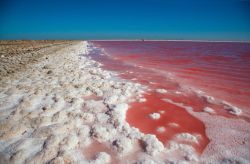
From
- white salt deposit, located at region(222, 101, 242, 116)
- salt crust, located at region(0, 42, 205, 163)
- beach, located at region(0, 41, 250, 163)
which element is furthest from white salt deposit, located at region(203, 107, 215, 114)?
salt crust, located at region(0, 42, 205, 163)

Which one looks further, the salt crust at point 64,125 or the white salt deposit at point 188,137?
the white salt deposit at point 188,137

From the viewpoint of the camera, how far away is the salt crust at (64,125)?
218cm

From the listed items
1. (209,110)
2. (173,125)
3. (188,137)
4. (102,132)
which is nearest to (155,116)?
(173,125)

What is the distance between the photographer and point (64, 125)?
273 centimetres

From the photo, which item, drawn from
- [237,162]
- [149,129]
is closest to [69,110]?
[149,129]

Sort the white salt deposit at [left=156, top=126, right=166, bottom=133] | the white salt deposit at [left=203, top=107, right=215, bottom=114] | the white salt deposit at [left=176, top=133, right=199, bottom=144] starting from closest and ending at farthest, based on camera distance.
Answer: the white salt deposit at [left=176, top=133, right=199, bottom=144] → the white salt deposit at [left=156, top=126, right=166, bottom=133] → the white salt deposit at [left=203, top=107, right=215, bottom=114]

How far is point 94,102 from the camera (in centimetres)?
378

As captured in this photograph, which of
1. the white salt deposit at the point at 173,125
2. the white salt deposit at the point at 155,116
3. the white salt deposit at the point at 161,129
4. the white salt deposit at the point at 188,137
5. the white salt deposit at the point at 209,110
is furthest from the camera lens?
the white salt deposit at the point at 209,110

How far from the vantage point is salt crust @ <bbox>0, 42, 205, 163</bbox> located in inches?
85.7

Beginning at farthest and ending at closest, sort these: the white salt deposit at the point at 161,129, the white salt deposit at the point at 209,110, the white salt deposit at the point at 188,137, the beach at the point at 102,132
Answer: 1. the white salt deposit at the point at 209,110
2. the white salt deposit at the point at 161,129
3. the white salt deposit at the point at 188,137
4. the beach at the point at 102,132

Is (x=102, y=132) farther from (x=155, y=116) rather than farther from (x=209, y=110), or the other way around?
(x=209, y=110)

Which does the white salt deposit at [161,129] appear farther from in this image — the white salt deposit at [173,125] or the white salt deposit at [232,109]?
the white salt deposit at [232,109]

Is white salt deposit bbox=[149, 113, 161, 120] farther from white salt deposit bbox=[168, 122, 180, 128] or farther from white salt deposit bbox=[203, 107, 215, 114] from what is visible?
white salt deposit bbox=[203, 107, 215, 114]

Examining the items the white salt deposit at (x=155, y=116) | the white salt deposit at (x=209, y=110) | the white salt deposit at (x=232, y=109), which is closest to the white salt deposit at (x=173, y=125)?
the white salt deposit at (x=155, y=116)
